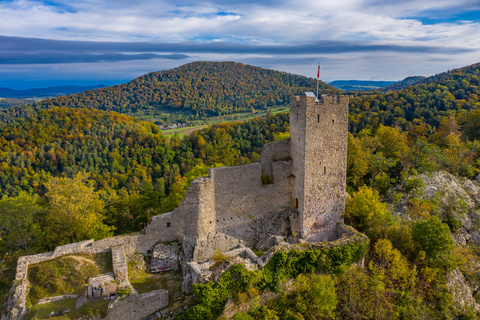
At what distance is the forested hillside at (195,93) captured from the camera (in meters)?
110

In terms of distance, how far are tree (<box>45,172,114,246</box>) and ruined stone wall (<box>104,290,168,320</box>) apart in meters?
7.35

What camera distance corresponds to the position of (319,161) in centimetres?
1894

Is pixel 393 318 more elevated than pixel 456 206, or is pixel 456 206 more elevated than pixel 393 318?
pixel 456 206

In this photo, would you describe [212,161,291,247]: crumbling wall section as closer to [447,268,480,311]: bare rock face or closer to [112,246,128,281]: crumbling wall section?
[112,246,128,281]: crumbling wall section

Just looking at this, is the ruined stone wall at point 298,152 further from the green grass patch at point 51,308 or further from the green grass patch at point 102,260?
the green grass patch at point 51,308

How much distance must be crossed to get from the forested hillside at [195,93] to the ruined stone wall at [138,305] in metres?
93.7

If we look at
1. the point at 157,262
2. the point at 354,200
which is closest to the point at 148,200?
the point at 157,262

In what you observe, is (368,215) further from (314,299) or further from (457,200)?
(457,200)

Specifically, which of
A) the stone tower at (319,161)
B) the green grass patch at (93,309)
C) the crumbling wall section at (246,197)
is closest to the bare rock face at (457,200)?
the stone tower at (319,161)

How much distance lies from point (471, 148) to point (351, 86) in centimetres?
9503

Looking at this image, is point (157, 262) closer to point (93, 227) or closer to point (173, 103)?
point (93, 227)

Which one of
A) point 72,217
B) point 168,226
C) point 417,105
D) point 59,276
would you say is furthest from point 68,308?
point 417,105

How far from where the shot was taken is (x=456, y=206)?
80.0 feet

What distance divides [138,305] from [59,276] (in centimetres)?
476
